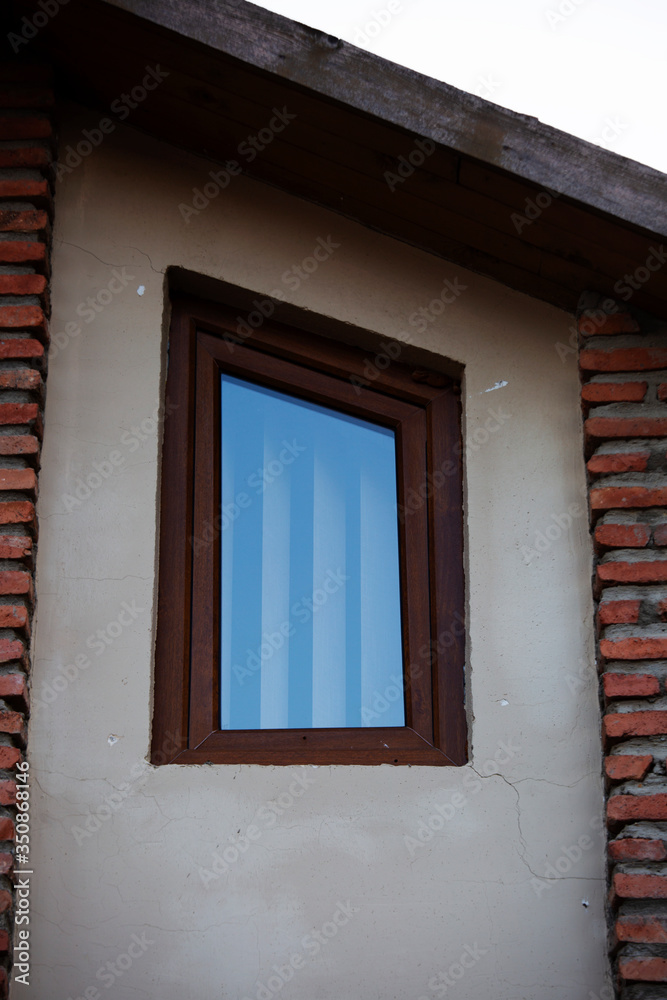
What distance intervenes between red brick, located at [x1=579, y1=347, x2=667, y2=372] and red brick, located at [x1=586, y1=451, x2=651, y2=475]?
0.27m

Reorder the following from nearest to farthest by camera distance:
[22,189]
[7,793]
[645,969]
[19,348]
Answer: [645,969]
[7,793]
[19,348]
[22,189]

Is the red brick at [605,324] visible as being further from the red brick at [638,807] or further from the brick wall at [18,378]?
the brick wall at [18,378]

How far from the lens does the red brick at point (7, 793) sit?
263 cm

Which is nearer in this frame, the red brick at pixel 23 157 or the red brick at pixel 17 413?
the red brick at pixel 17 413

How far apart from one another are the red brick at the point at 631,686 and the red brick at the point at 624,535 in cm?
37

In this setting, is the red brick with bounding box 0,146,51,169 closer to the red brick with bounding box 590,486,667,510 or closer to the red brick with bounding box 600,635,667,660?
the red brick with bounding box 590,486,667,510

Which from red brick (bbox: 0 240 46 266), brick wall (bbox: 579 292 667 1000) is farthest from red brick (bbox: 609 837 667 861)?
red brick (bbox: 0 240 46 266)

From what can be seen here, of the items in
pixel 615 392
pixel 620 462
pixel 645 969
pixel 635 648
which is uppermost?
pixel 615 392

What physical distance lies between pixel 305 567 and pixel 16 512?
90cm

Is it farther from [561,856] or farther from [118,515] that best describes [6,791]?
[561,856]

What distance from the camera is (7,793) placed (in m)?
2.64

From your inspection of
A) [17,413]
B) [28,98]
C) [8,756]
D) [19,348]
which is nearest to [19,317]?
[19,348]

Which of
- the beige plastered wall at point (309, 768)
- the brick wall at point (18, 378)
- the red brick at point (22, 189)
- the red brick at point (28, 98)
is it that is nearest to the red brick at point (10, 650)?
the brick wall at point (18, 378)

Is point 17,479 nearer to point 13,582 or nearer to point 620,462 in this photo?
point 13,582
